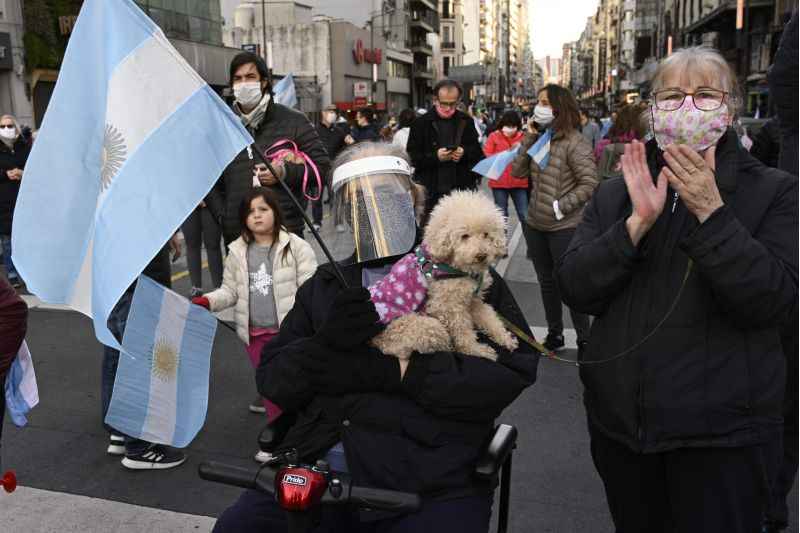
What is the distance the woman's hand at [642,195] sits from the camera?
216 centimetres

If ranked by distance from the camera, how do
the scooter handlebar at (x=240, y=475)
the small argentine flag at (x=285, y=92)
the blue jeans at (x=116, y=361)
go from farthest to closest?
the small argentine flag at (x=285, y=92) → the blue jeans at (x=116, y=361) → the scooter handlebar at (x=240, y=475)

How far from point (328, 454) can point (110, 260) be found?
88 centimetres

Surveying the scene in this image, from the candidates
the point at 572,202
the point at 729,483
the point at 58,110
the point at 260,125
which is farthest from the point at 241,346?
the point at 729,483

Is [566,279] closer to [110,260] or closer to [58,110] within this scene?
[110,260]

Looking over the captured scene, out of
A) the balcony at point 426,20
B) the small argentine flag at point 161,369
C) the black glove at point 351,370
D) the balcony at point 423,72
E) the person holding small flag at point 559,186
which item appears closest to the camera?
the black glove at point 351,370

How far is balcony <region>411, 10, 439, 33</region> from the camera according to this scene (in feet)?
242

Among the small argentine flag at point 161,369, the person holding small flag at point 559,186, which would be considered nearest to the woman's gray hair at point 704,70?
the small argentine flag at point 161,369

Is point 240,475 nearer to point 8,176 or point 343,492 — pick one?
point 343,492

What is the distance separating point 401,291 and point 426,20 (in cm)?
7951

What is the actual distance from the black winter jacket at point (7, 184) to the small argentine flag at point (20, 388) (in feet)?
21.9

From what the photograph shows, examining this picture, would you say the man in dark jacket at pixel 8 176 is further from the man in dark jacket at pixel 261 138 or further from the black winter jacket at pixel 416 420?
the black winter jacket at pixel 416 420

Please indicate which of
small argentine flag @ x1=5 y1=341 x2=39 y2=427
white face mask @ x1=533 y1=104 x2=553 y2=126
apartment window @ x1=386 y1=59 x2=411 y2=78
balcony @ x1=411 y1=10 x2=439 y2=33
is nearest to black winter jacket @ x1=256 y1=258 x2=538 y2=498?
small argentine flag @ x1=5 y1=341 x2=39 y2=427

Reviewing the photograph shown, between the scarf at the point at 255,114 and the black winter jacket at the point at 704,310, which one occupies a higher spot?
the scarf at the point at 255,114

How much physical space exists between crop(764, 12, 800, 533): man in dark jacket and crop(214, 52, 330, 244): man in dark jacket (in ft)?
9.04
